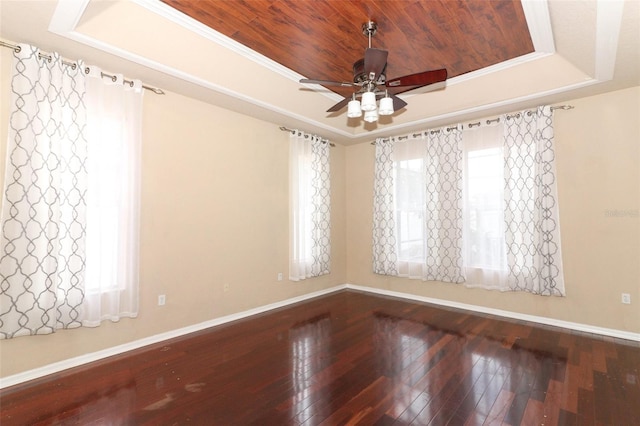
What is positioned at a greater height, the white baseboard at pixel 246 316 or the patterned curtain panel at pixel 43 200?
the patterned curtain panel at pixel 43 200

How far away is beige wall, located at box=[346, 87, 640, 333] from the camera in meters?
3.38

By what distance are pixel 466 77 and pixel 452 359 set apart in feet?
10.3

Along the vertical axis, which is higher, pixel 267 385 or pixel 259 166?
pixel 259 166

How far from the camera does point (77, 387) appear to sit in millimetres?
2389

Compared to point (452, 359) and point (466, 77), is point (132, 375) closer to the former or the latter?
point (452, 359)

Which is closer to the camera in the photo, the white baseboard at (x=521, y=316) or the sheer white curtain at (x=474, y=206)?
the white baseboard at (x=521, y=316)

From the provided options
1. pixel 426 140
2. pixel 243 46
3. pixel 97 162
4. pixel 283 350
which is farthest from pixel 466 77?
pixel 97 162

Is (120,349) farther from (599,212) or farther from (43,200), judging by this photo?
(599,212)

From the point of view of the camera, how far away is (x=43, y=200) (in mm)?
2516

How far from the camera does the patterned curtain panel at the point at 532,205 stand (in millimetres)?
3715

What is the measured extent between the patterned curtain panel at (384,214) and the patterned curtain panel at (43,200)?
157 inches

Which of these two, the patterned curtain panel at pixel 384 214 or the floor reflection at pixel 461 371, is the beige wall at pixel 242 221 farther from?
the patterned curtain panel at pixel 384 214

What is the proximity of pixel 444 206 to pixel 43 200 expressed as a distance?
15.1 feet

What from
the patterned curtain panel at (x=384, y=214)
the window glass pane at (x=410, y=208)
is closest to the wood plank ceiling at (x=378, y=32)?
the window glass pane at (x=410, y=208)
